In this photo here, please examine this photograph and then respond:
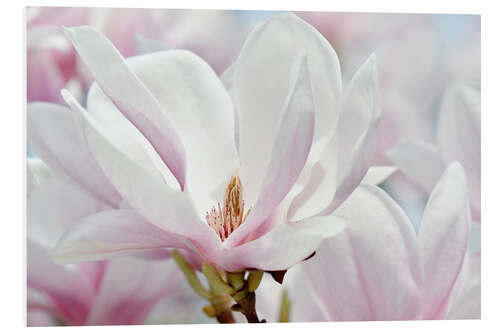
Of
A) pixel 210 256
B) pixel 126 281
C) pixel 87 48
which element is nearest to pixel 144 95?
pixel 87 48

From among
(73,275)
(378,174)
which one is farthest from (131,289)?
(378,174)

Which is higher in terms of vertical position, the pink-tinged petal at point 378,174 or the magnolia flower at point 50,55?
the magnolia flower at point 50,55

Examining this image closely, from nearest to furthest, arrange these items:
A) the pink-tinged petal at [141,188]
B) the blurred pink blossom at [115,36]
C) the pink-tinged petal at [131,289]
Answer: the pink-tinged petal at [141,188]
the pink-tinged petal at [131,289]
the blurred pink blossom at [115,36]

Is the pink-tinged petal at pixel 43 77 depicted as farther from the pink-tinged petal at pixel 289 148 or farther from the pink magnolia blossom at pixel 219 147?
the pink-tinged petal at pixel 289 148

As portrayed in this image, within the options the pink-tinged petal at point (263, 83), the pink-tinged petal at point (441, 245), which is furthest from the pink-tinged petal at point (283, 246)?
the pink-tinged petal at point (441, 245)

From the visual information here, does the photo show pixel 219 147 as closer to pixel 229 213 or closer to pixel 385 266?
pixel 229 213

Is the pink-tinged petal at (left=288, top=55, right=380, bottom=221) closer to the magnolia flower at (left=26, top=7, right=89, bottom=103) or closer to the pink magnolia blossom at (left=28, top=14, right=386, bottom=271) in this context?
the pink magnolia blossom at (left=28, top=14, right=386, bottom=271)
